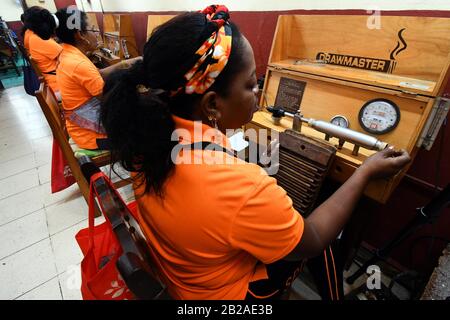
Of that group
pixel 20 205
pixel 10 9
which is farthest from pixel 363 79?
pixel 10 9

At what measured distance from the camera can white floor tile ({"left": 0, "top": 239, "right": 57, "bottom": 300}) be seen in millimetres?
1346

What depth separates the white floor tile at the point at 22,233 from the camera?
5.25 ft

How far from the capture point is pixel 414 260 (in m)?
1.35

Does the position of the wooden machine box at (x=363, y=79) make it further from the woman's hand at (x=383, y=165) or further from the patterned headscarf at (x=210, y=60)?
the patterned headscarf at (x=210, y=60)

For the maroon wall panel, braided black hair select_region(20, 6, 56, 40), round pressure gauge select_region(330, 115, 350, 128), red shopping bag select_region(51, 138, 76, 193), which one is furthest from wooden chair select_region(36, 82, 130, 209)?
the maroon wall panel

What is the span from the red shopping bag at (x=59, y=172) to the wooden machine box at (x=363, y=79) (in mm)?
1582

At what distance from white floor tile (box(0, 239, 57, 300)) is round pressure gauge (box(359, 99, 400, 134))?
1827mm

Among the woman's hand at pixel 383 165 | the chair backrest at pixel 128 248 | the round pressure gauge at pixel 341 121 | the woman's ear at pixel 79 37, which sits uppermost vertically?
the woman's ear at pixel 79 37

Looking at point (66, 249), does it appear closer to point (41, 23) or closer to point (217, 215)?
point (217, 215)

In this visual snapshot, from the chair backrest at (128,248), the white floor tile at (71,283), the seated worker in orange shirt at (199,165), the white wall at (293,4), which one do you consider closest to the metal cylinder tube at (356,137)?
the seated worker in orange shirt at (199,165)

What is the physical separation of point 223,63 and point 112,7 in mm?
3798

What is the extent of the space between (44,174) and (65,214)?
759 millimetres

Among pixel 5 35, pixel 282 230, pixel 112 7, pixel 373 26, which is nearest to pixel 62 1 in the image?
pixel 5 35
